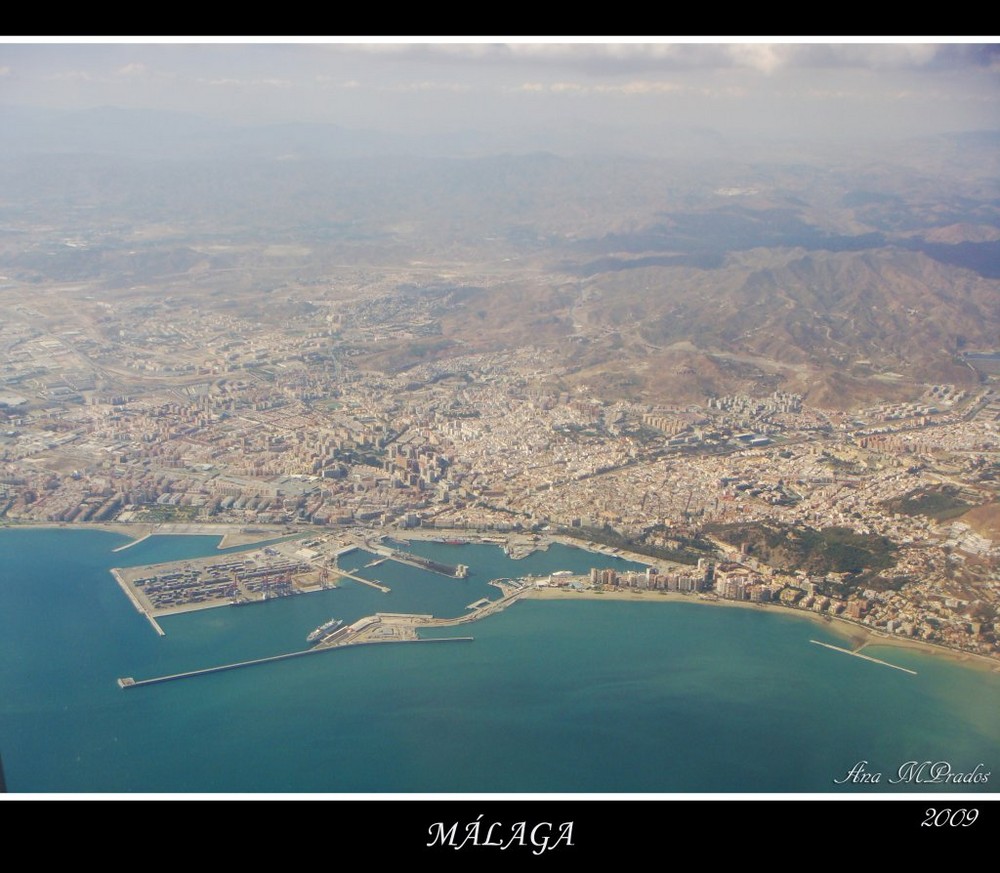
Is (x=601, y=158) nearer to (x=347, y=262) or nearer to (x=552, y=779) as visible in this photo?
(x=347, y=262)

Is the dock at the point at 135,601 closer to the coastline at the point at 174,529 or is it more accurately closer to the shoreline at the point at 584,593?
the shoreline at the point at 584,593

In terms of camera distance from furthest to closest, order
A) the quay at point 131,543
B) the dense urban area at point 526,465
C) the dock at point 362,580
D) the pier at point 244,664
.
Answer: the quay at point 131,543 → the dense urban area at point 526,465 → the dock at point 362,580 → the pier at point 244,664

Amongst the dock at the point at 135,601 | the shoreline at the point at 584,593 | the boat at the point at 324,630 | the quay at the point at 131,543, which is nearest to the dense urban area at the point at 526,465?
the shoreline at the point at 584,593

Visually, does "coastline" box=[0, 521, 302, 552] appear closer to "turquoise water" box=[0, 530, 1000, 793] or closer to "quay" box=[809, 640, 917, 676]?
"turquoise water" box=[0, 530, 1000, 793]

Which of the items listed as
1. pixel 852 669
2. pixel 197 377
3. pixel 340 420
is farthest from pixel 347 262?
pixel 852 669

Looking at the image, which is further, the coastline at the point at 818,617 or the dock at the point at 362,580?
the dock at the point at 362,580

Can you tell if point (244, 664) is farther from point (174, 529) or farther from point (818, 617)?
point (818, 617)
